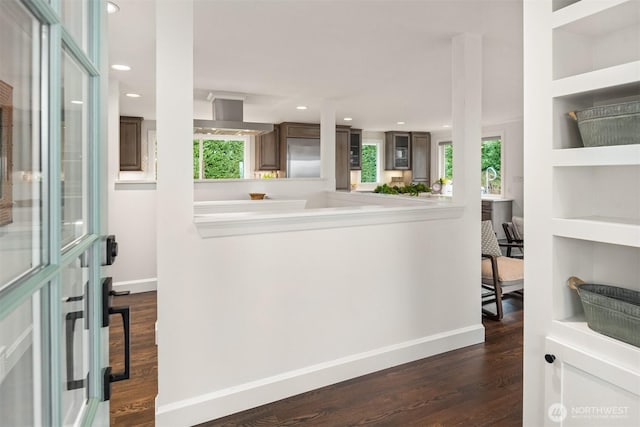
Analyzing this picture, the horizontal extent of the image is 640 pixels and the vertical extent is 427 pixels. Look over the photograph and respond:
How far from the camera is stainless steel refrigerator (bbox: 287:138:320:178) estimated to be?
23.9 ft

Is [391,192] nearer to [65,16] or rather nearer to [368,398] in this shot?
[368,398]

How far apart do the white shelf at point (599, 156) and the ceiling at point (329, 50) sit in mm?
1464

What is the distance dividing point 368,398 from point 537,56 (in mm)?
1922

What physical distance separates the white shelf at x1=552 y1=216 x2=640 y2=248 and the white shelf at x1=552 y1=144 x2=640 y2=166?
0.18m

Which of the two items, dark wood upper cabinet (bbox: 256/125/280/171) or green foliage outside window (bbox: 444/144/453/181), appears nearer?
dark wood upper cabinet (bbox: 256/125/280/171)

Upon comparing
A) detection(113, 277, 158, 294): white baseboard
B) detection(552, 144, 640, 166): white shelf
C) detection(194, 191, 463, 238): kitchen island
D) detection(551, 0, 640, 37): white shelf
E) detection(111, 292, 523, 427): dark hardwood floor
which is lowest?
detection(111, 292, 523, 427): dark hardwood floor

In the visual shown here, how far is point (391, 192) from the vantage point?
458 centimetres

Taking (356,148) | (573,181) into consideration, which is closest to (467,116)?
(573,181)

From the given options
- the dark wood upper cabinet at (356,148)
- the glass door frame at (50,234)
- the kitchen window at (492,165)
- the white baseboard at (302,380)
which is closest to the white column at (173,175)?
the white baseboard at (302,380)

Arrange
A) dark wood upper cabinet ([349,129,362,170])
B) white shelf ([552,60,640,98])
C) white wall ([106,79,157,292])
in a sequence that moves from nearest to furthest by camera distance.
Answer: white shelf ([552,60,640,98])
white wall ([106,79,157,292])
dark wood upper cabinet ([349,129,362,170])

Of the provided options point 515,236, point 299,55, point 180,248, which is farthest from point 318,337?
point 515,236

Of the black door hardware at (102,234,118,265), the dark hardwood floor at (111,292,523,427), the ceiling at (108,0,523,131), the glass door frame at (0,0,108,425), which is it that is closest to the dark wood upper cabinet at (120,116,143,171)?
the ceiling at (108,0,523,131)

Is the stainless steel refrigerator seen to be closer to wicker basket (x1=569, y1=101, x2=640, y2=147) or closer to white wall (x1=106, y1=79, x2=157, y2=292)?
white wall (x1=106, y1=79, x2=157, y2=292)

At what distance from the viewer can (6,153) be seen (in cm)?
43
